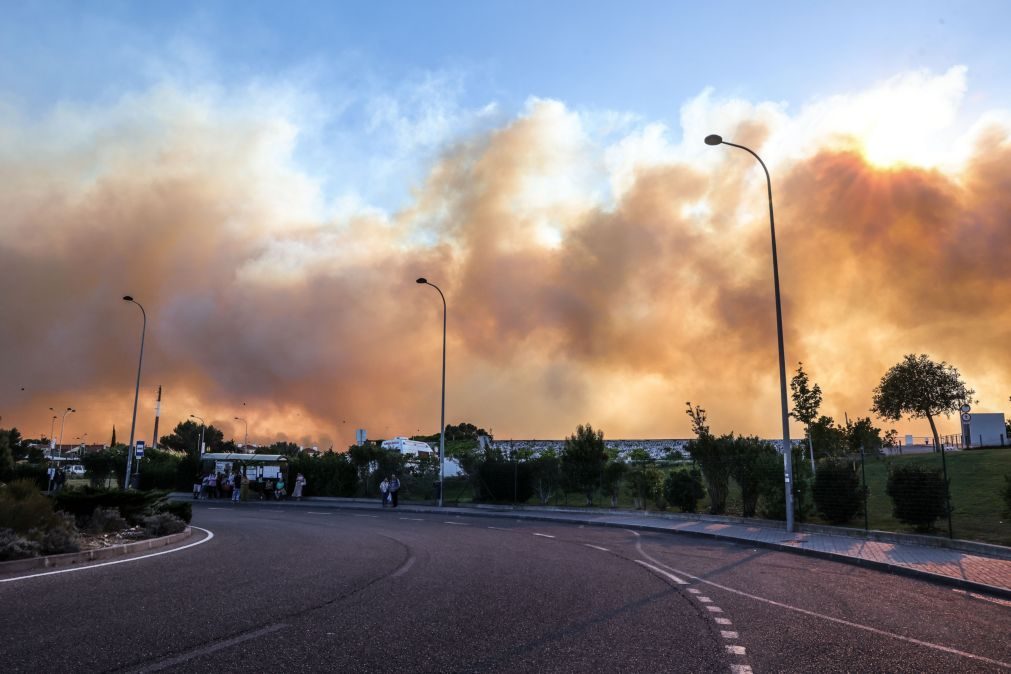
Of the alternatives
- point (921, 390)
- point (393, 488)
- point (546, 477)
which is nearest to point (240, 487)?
point (393, 488)

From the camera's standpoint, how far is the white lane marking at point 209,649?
Result: 5.72 metres

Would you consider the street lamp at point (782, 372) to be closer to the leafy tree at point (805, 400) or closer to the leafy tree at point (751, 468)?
the leafy tree at point (751, 468)

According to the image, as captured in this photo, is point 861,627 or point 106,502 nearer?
point 861,627

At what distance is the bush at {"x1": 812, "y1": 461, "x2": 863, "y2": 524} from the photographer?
66.9 feet

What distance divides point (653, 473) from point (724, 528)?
7.78 metres

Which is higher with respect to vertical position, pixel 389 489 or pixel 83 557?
pixel 389 489

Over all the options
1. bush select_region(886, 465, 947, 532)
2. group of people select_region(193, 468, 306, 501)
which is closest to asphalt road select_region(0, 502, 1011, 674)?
bush select_region(886, 465, 947, 532)

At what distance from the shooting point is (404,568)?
39.2ft

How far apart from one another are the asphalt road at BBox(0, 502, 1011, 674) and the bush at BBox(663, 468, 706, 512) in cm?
1199

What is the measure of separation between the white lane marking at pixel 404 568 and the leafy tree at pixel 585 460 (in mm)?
20432

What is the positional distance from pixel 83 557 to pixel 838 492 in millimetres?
19123

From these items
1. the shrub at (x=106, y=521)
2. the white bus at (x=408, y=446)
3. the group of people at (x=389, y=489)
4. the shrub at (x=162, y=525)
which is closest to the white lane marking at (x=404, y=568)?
the shrub at (x=162, y=525)

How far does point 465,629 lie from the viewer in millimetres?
7117

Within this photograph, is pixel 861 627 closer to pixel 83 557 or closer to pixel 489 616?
pixel 489 616
